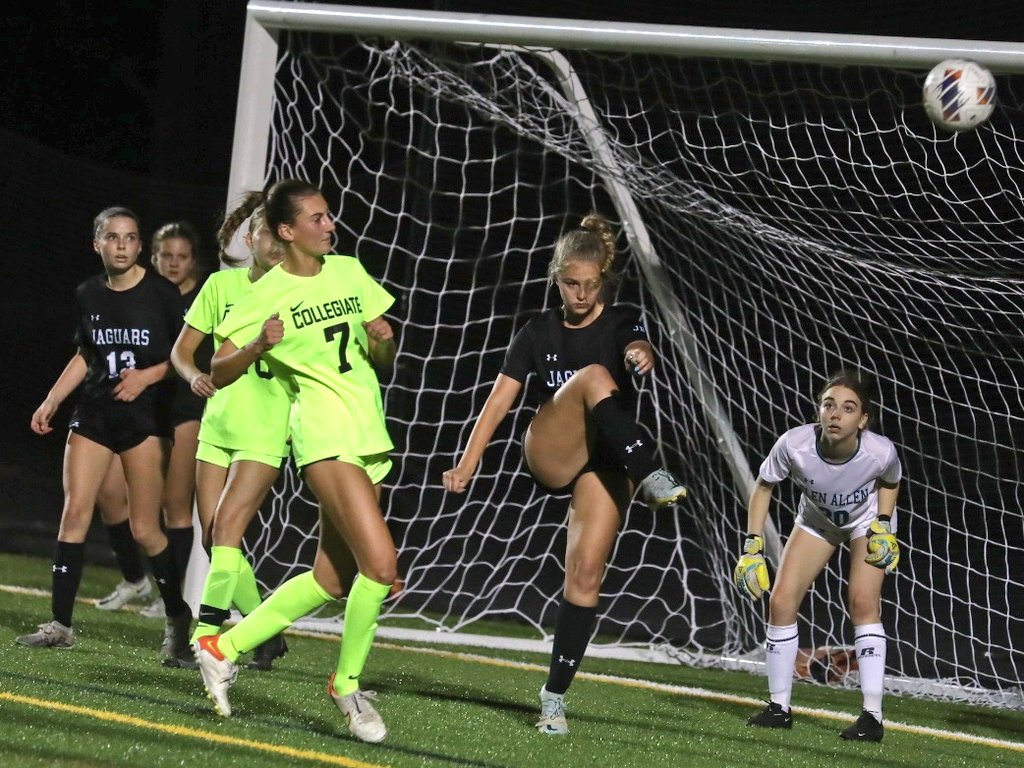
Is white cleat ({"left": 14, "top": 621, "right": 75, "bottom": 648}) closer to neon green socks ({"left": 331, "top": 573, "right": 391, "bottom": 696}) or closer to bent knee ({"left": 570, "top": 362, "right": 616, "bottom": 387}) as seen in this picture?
neon green socks ({"left": 331, "top": 573, "right": 391, "bottom": 696})

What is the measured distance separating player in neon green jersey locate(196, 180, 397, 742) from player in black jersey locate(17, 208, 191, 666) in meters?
1.37

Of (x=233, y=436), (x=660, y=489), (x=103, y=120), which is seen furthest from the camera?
(x=103, y=120)

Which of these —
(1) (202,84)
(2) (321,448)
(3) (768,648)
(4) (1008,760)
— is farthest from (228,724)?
(1) (202,84)

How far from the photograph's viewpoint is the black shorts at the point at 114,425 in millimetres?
5371

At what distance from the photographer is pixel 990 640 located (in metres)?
7.76

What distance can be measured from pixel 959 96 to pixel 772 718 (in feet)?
7.68

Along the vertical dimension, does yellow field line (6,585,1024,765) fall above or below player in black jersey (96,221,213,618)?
below

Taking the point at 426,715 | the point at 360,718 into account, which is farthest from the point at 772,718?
the point at 360,718

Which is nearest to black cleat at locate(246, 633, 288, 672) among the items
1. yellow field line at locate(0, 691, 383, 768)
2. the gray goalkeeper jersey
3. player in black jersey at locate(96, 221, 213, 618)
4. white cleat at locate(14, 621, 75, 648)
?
player in black jersey at locate(96, 221, 213, 618)

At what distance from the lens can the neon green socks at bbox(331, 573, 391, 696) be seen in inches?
149

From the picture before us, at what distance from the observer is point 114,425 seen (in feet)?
17.6

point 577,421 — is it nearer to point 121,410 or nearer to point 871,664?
point 871,664

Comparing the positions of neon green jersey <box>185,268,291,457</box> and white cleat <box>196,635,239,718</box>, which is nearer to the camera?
white cleat <box>196,635,239,718</box>

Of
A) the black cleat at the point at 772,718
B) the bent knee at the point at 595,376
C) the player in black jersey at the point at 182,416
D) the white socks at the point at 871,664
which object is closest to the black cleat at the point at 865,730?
the white socks at the point at 871,664
